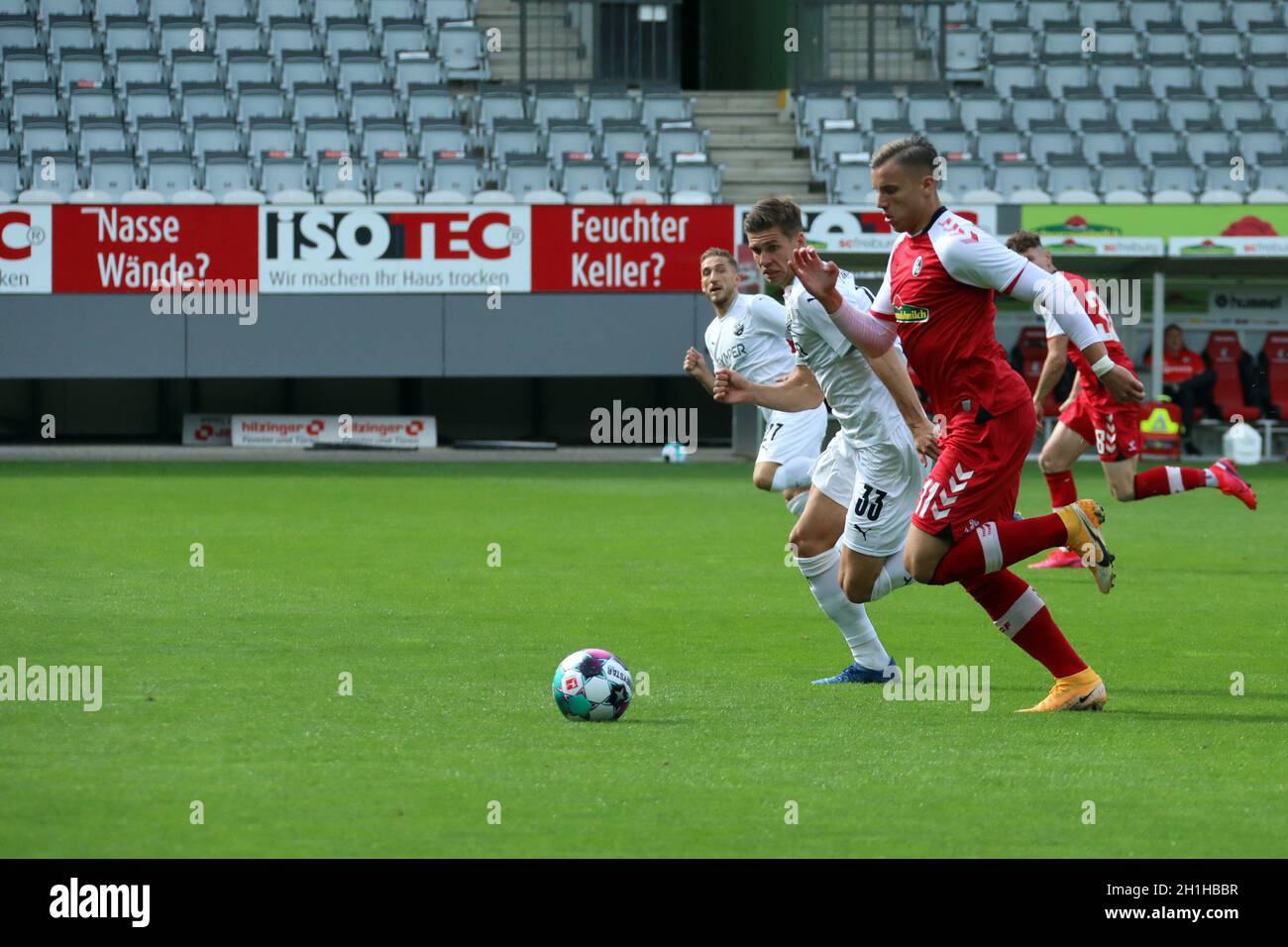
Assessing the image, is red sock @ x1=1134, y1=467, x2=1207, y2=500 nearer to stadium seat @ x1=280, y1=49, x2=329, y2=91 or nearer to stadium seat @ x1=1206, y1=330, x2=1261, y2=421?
stadium seat @ x1=1206, y1=330, x2=1261, y2=421

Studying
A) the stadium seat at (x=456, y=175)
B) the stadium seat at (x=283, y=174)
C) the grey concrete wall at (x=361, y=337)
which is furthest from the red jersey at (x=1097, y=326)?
the stadium seat at (x=283, y=174)

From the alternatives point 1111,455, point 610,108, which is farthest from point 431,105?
point 1111,455

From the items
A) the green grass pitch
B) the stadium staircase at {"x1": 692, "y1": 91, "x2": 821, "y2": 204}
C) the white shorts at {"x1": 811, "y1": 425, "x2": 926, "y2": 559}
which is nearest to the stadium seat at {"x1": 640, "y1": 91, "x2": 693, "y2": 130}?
the stadium staircase at {"x1": 692, "y1": 91, "x2": 821, "y2": 204}

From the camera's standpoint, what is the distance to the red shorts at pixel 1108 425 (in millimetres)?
12398

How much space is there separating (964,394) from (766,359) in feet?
13.4

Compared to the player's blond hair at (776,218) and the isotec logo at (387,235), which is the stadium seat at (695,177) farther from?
the player's blond hair at (776,218)

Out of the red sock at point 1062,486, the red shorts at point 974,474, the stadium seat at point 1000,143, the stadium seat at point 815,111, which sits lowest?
the red sock at point 1062,486

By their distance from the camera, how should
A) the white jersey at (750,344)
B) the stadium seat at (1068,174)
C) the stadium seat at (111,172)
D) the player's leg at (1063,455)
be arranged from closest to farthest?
the white jersey at (750,344) < the player's leg at (1063,455) < the stadium seat at (111,172) < the stadium seat at (1068,174)

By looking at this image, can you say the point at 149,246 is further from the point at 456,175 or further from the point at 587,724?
the point at 587,724

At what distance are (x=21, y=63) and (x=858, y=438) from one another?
26267 millimetres

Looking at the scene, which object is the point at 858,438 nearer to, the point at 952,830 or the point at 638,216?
the point at 952,830

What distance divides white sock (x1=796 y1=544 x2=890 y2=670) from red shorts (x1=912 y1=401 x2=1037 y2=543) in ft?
3.47

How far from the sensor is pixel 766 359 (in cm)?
1095

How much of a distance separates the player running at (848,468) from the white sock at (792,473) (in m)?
1.74
